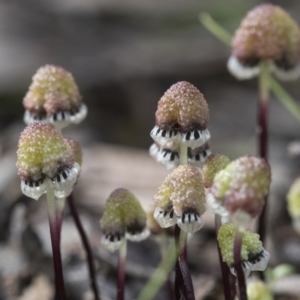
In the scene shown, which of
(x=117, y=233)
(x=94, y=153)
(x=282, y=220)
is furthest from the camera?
(x=94, y=153)

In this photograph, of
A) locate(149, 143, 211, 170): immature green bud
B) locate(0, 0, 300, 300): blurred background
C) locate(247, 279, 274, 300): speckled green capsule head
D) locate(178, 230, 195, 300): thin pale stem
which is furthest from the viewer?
locate(0, 0, 300, 300): blurred background

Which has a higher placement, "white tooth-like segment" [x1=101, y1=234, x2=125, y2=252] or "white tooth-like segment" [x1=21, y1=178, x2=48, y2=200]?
"white tooth-like segment" [x1=21, y1=178, x2=48, y2=200]

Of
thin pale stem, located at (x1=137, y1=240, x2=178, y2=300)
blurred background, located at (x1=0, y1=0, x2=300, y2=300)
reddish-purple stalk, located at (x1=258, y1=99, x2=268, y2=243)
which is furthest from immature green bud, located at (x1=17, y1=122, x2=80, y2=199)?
blurred background, located at (x1=0, y1=0, x2=300, y2=300)

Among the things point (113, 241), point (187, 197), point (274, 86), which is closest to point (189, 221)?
point (187, 197)

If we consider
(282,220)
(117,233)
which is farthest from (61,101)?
(282,220)

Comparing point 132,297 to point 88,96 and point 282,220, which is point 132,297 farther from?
point 88,96

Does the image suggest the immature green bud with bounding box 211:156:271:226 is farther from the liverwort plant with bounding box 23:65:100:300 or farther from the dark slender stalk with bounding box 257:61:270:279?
the dark slender stalk with bounding box 257:61:270:279

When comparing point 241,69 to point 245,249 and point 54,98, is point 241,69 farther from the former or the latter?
point 245,249
